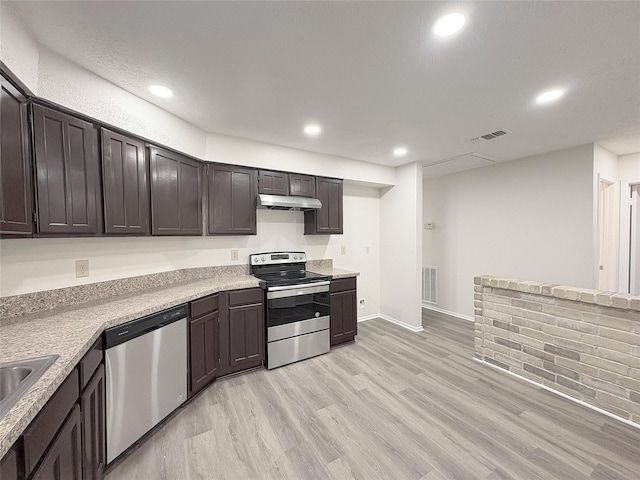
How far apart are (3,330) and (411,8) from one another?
107 inches

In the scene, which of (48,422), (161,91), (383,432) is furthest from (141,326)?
(383,432)

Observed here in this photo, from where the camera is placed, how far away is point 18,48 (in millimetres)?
1373

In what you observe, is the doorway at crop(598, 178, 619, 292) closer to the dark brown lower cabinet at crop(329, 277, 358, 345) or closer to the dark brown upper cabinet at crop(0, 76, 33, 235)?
the dark brown lower cabinet at crop(329, 277, 358, 345)

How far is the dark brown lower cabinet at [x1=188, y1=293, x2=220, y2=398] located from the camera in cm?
223

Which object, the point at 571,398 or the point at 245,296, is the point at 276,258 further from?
the point at 571,398

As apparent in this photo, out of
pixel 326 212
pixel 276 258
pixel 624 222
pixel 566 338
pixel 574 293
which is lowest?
pixel 566 338

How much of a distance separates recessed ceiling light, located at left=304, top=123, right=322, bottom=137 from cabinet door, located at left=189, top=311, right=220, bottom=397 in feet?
6.85

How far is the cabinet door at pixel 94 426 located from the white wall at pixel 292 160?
2205 millimetres

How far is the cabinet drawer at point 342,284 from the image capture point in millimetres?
3330

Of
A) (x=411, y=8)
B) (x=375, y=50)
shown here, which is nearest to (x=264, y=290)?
(x=375, y=50)

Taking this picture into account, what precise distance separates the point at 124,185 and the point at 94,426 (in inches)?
62.7

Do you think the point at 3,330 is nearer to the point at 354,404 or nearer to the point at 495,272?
the point at 354,404

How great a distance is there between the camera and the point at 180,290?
7.72 ft

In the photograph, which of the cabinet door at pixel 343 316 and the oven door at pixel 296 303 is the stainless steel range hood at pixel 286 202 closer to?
the oven door at pixel 296 303
